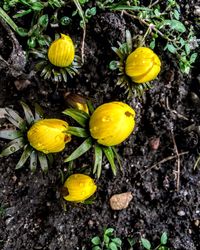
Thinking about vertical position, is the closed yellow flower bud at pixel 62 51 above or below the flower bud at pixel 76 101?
above

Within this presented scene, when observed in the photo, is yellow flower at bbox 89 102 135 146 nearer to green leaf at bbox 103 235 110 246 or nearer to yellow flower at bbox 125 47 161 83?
yellow flower at bbox 125 47 161 83

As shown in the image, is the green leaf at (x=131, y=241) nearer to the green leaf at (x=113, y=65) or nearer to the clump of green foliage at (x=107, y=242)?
the clump of green foliage at (x=107, y=242)

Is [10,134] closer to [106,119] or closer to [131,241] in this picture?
[106,119]

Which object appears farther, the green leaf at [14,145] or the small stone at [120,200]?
the small stone at [120,200]

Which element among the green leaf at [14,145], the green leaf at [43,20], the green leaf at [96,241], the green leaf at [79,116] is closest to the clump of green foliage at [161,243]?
the green leaf at [96,241]

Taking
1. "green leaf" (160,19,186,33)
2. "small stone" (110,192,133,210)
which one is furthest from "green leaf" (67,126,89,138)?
"green leaf" (160,19,186,33)

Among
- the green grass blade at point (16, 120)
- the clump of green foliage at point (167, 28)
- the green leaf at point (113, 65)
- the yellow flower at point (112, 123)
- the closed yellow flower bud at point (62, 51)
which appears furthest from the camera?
the clump of green foliage at point (167, 28)

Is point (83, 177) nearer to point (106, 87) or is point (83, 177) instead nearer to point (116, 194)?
point (116, 194)

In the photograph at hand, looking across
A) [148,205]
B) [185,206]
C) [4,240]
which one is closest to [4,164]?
[4,240]
